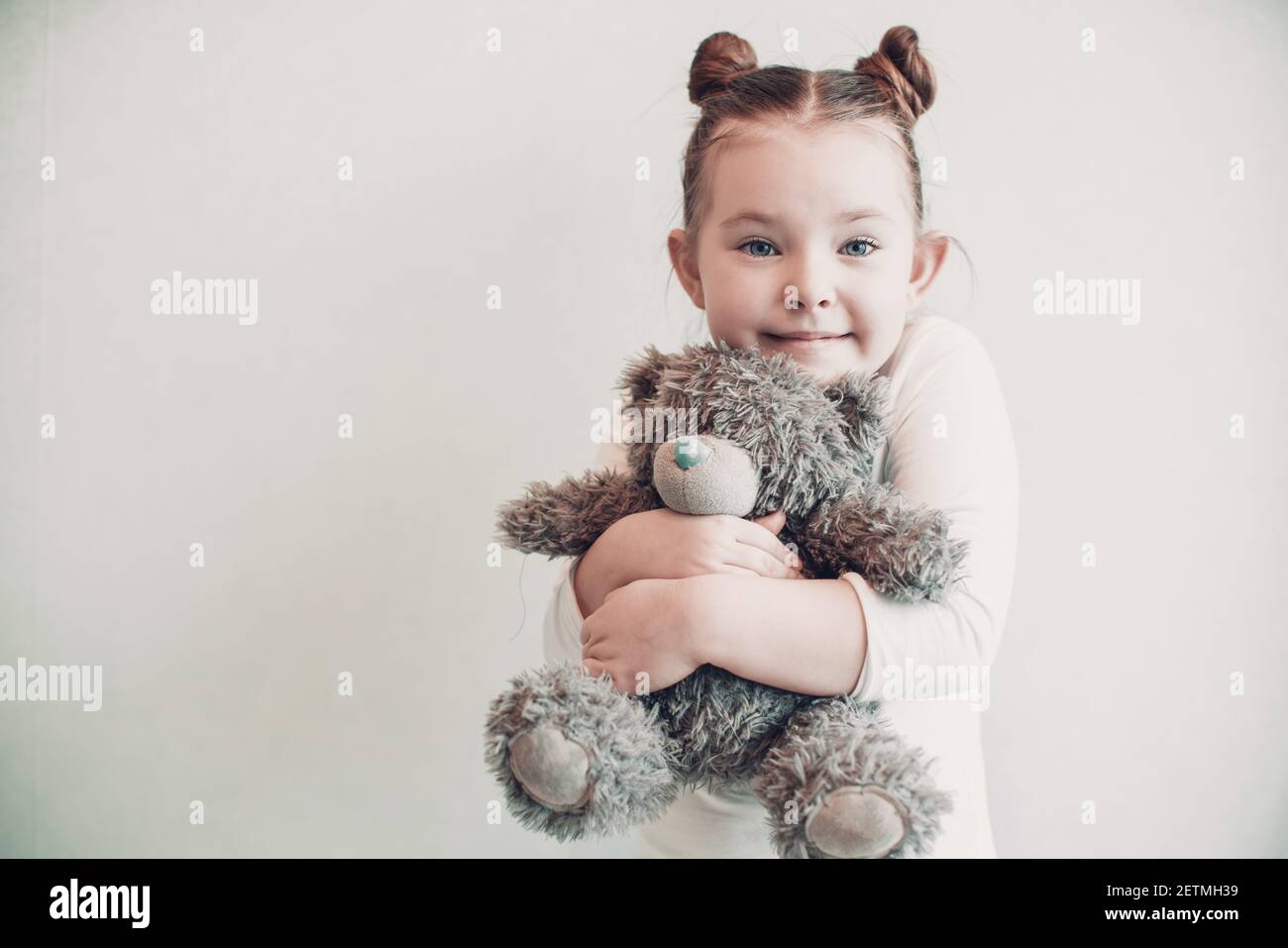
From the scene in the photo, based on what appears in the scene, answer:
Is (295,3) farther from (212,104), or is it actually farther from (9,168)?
(9,168)

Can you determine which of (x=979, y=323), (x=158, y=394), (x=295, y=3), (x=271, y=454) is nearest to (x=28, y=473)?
(x=158, y=394)

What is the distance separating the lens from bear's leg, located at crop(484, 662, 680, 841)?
66cm

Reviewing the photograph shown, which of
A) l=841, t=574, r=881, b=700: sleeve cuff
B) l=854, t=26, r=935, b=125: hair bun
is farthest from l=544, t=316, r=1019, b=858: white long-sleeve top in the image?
l=854, t=26, r=935, b=125: hair bun

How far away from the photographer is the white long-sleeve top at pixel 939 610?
74 centimetres

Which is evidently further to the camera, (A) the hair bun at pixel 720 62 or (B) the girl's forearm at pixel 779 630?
(A) the hair bun at pixel 720 62

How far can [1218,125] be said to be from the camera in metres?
1.12

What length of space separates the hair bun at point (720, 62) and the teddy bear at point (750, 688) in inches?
10.9

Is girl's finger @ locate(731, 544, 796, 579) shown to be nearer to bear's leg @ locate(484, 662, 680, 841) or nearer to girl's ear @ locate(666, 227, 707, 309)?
bear's leg @ locate(484, 662, 680, 841)

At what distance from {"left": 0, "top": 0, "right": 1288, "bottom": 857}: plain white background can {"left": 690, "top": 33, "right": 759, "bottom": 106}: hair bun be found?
27 cm

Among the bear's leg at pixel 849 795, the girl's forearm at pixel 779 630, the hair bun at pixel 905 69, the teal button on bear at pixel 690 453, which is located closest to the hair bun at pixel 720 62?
the hair bun at pixel 905 69

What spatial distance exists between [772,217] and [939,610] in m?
0.35

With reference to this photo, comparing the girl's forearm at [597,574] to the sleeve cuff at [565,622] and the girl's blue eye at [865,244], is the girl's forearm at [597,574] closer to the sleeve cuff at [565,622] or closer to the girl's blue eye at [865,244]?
the sleeve cuff at [565,622]
